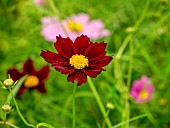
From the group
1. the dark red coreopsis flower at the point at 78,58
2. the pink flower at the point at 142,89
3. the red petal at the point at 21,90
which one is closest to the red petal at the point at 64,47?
the dark red coreopsis flower at the point at 78,58

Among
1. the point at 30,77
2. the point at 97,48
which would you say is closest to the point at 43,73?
the point at 30,77

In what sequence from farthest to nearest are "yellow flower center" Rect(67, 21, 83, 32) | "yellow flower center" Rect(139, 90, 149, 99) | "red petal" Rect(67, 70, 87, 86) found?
1. "yellow flower center" Rect(67, 21, 83, 32)
2. "yellow flower center" Rect(139, 90, 149, 99)
3. "red petal" Rect(67, 70, 87, 86)

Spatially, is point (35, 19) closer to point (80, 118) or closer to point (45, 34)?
point (45, 34)

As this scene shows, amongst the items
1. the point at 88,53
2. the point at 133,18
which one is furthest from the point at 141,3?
the point at 88,53

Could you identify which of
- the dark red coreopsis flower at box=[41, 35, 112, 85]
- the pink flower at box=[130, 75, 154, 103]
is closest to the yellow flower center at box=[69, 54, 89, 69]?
the dark red coreopsis flower at box=[41, 35, 112, 85]

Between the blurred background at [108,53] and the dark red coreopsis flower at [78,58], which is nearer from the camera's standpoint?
the dark red coreopsis flower at [78,58]

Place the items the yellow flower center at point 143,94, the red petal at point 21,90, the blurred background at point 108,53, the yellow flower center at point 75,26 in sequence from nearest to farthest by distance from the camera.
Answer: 1. the red petal at point 21,90
2. the blurred background at point 108,53
3. the yellow flower center at point 143,94
4. the yellow flower center at point 75,26

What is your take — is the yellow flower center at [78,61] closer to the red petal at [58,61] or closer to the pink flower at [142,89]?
the red petal at [58,61]

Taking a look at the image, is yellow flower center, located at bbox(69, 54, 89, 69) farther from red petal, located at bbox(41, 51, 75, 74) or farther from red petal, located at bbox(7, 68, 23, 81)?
red petal, located at bbox(7, 68, 23, 81)
